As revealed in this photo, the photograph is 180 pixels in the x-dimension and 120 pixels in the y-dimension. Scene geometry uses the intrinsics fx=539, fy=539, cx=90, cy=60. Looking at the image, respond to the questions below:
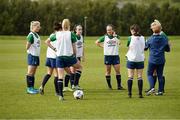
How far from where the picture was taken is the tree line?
3150 inches

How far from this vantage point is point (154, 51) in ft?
47.3

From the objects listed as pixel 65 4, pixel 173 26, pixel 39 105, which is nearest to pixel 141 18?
pixel 173 26

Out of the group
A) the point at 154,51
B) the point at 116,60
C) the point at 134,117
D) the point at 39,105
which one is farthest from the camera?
the point at 116,60

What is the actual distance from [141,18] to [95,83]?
2582 inches

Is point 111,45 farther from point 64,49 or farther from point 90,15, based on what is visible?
point 90,15

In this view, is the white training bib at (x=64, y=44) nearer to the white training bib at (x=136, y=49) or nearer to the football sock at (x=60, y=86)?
the football sock at (x=60, y=86)

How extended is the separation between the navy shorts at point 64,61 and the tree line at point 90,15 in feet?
213

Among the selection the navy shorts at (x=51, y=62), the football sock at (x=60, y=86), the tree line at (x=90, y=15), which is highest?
the navy shorts at (x=51, y=62)

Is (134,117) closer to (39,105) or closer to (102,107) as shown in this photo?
(102,107)

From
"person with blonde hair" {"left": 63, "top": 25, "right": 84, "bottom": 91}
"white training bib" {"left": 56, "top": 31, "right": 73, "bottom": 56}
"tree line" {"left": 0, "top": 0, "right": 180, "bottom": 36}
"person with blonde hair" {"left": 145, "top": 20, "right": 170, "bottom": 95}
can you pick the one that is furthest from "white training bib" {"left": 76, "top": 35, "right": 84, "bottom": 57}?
"tree line" {"left": 0, "top": 0, "right": 180, "bottom": 36}

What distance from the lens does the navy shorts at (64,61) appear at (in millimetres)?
13375

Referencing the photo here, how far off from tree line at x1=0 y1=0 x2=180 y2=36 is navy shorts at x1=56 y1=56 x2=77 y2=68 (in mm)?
64971

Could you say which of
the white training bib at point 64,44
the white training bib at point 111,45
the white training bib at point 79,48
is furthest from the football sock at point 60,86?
the white training bib at point 111,45

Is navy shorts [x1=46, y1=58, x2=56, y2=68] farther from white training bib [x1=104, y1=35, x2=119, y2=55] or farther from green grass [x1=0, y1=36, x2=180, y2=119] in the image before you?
white training bib [x1=104, y1=35, x2=119, y2=55]
